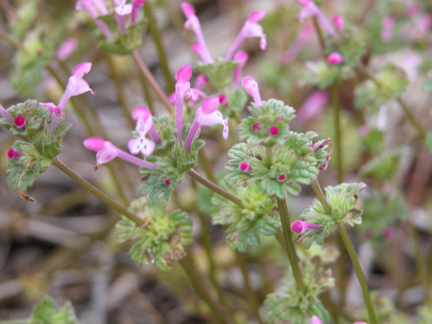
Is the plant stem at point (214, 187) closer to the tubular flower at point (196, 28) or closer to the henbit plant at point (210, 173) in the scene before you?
the henbit plant at point (210, 173)

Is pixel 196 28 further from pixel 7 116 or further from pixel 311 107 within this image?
pixel 311 107

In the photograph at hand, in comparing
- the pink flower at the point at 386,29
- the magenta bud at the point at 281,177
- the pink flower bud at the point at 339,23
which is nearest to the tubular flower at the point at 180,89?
the magenta bud at the point at 281,177

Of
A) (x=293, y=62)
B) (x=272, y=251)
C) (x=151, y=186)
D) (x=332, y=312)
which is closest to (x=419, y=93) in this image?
(x=293, y=62)

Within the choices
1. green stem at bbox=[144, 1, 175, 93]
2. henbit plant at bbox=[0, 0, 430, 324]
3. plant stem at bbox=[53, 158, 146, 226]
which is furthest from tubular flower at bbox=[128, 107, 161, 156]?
green stem at bbox=[144, 1, 175, 93]

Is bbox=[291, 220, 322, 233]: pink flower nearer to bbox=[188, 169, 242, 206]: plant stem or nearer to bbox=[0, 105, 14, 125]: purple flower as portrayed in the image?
bbox=[188, 169, 242, 206]: plant stem

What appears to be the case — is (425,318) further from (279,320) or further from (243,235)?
(243,235)

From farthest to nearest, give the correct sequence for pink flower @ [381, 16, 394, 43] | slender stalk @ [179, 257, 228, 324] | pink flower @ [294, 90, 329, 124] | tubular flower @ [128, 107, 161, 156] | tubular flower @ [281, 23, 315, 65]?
pink flower @ [294, 90, 329, 124], tubular flower @ [281, 23, 315, 65], pink flower @ [381, 16, 394, 43], slender stalk @ [179, 257, 228, 324], tubular flower @ [128, 107, 161, 156]

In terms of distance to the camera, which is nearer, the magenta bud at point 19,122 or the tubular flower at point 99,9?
the magenta bud at point 19,122
